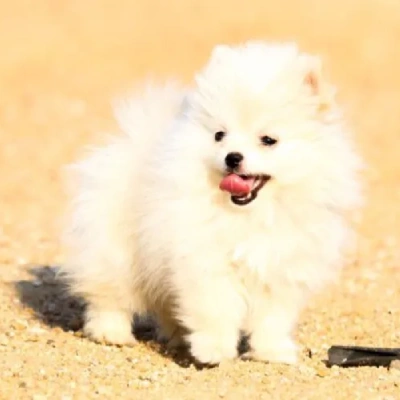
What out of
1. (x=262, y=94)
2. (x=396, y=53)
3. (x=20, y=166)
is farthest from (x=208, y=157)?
(x=396, y=53)

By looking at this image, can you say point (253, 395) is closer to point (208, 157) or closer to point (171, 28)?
point (208, 157)

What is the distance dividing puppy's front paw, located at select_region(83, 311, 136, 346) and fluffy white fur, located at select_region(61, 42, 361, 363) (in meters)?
0.43

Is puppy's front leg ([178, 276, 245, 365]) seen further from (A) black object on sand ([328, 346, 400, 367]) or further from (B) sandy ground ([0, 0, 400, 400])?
(A) black object on sand ([328, 346, 400, 367])

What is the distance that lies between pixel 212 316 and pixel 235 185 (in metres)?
0.65

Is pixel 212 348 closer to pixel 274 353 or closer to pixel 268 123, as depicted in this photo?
pixel 274 353

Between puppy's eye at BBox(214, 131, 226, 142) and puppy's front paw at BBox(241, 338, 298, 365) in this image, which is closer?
puppy's eye at BBox(214, 131, 226, 142)

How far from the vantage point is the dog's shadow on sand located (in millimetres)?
6301

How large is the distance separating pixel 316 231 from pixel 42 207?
19.2 ft

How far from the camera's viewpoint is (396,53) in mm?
20141

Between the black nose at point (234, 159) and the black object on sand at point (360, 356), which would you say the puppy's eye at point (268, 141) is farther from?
the black object on sand at point (360, 356)

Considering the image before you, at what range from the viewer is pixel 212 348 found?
517cm

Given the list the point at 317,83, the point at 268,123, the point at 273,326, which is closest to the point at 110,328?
the point at 273,326

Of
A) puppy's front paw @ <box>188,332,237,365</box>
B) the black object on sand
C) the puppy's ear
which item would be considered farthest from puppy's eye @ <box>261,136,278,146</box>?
the black object on sand

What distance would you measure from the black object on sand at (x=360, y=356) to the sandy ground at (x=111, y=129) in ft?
0.33
